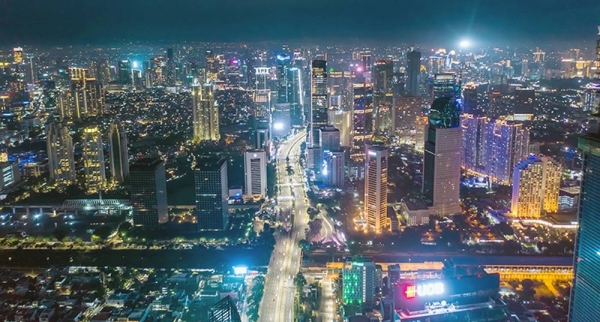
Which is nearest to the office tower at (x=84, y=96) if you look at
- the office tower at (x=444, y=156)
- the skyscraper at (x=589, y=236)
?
the office tower at (x=444, y=156)

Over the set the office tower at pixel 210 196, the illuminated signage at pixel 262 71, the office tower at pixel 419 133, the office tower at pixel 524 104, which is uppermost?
the illuminated signage at pixel 262 71

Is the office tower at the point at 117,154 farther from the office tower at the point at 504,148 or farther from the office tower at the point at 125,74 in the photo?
the office tower at the point at 125,74

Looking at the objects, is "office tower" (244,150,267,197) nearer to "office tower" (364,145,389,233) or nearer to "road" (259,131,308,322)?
"road" (259,131,308,322)

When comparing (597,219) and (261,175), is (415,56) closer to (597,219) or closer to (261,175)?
(261,175)

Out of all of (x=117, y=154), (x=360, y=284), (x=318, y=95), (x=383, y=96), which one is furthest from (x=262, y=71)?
(x=360, y=284)

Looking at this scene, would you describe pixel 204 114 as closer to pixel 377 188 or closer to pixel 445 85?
pixel 445 85
